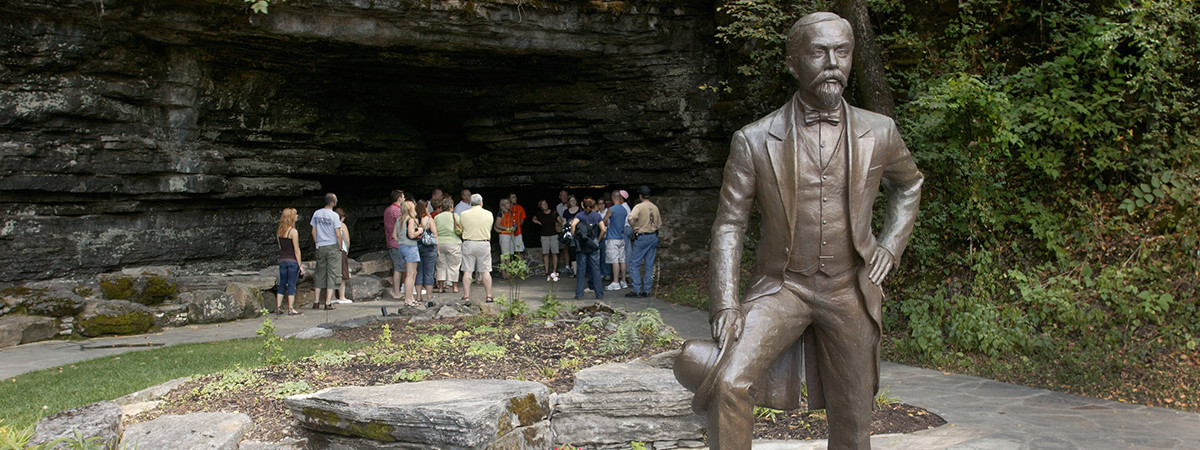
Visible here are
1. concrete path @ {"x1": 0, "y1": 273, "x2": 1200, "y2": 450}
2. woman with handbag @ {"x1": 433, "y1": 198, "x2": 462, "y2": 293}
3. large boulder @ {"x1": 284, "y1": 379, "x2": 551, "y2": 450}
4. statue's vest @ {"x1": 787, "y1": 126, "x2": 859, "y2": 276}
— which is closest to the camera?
statue's vest @ {"x1": 787, "y1": 126, "x2": 859, "y2": 276}

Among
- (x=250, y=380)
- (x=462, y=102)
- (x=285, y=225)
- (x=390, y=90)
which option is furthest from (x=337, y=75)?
(x=250, y=380)

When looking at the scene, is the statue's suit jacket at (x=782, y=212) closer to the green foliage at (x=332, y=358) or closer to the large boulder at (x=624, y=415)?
the large boulder at (x=624, y=415)

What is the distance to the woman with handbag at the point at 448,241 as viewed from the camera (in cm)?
1151

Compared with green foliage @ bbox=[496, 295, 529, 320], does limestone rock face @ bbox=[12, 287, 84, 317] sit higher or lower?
lower

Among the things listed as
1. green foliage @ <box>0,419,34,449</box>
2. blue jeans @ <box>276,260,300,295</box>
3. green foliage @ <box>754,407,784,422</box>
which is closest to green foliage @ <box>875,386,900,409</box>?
green foliage @ <box>754,407,784,422</box>

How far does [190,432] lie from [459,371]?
1.98 meters

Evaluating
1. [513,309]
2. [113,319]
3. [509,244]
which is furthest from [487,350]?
[509,244]

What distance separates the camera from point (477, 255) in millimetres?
11375

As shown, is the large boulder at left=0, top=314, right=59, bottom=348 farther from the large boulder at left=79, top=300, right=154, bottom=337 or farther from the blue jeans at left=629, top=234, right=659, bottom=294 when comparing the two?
the blue jeans at left=629, top=234, right=659, bottom=294

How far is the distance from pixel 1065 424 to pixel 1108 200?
135 inches

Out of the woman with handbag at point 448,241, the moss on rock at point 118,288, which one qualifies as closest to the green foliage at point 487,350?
the woman with handbag at point 448,241

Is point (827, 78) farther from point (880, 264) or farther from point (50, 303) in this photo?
point (50, 303)

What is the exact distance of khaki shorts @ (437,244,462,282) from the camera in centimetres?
1184

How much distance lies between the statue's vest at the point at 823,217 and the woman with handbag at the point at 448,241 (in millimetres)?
8638
